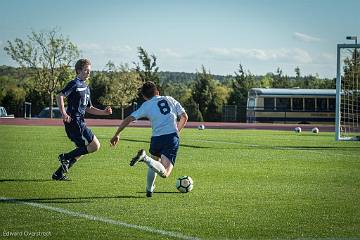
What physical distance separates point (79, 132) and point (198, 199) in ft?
10.8

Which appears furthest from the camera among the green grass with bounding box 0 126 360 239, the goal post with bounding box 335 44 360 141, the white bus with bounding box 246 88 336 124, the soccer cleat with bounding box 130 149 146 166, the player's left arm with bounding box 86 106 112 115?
the white bus with bounding box 246 88 336 124

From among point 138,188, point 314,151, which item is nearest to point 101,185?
point 138,188

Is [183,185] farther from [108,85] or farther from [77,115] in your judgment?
[108,85]

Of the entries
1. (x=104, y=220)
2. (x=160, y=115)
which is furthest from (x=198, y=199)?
(x=104, y=220)

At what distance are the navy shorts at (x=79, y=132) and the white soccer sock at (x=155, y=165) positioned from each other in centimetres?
271

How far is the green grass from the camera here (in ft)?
25.6

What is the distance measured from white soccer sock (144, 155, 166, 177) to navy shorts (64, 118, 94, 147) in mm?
2711

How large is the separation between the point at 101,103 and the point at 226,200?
66.8m

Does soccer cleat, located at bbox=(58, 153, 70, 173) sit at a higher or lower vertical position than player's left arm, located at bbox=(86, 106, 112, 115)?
lower

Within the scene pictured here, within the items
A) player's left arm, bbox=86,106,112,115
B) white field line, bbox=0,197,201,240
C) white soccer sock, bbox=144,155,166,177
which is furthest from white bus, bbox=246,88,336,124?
white field line, bbox=0,197,201,240

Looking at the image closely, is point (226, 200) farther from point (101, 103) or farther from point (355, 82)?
point (101, 103)

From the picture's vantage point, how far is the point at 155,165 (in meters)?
10.2

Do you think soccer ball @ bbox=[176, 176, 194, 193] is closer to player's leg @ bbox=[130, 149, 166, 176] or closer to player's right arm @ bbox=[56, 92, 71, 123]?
player's leg @ bbox=[130, 149, 166, 176]

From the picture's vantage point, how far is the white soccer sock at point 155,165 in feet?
33.2
